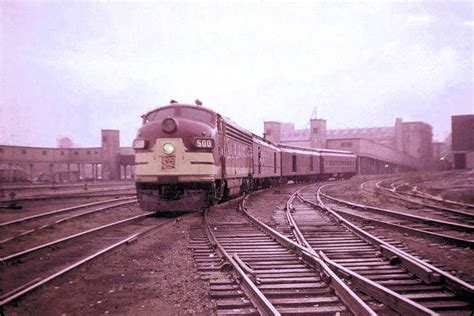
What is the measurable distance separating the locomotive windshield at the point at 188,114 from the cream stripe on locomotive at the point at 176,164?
1.06 m

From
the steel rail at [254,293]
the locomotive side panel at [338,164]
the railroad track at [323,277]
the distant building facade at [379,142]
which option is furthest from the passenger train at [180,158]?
the distant building facade at [379,142]

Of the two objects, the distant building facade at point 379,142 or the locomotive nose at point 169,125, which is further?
the distant building facade at point 379,142

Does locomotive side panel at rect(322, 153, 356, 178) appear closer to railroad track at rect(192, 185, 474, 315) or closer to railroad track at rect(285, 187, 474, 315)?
railroad track at rect(285, 187, 474, 315)

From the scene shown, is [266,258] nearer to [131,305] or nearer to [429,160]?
[131,305]

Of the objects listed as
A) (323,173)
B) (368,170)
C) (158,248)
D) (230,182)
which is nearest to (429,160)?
(368,170)

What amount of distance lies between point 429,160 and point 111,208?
266 feet

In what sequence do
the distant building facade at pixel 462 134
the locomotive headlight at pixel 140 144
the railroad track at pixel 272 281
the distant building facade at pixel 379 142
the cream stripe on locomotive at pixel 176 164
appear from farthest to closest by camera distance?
the distant building facade at pixel 379 142
the distant building facade at pixel 462 134
the locomotive headlight at pixel 140 144
the cream stripe on locomotive at pixel 176 164
the railroad track at pixel 272 281

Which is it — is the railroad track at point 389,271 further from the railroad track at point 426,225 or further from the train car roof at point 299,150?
the train car roof at point 299,150

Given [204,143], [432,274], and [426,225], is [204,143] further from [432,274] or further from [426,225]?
[432,274]

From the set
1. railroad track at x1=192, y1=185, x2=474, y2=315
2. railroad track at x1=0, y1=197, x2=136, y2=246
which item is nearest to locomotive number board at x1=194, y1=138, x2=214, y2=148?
railroad track at x1=192, y1=185, x2=474, y2=315

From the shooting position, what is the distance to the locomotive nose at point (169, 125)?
1091cm

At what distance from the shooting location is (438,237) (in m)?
7.50

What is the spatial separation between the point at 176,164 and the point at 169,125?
1.09 meters

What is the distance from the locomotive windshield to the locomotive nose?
714 mm
